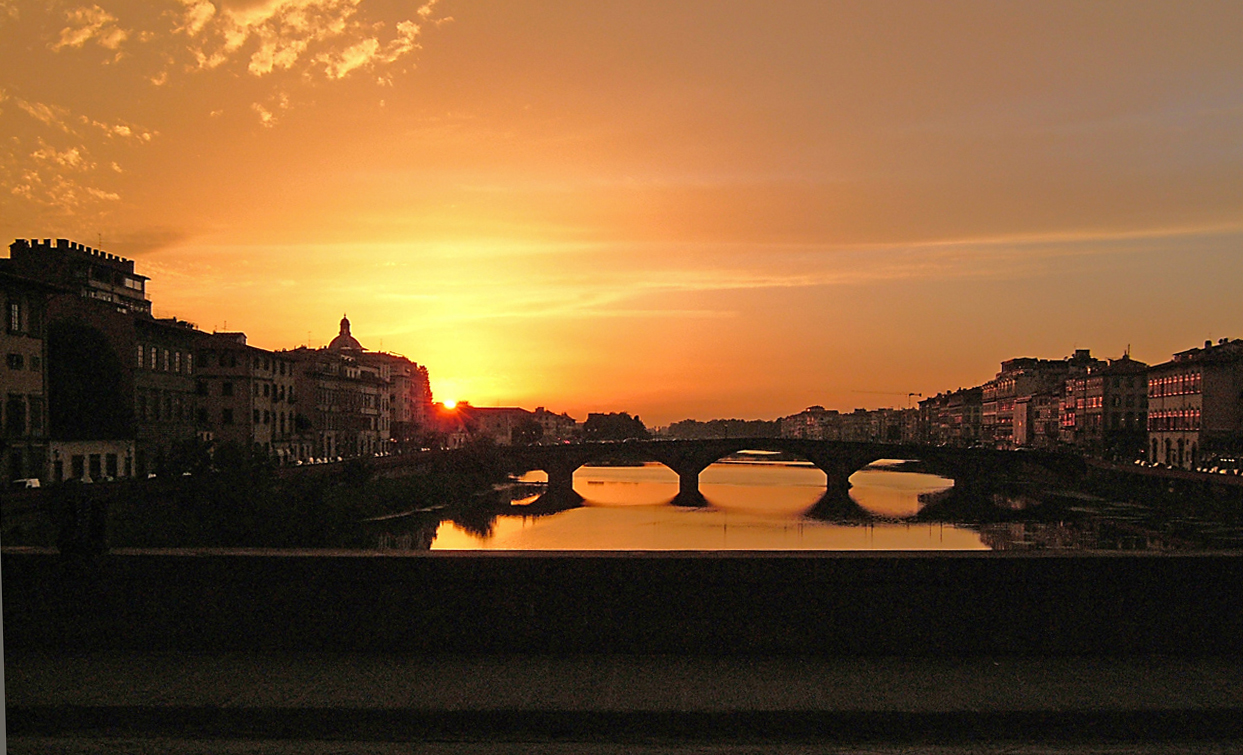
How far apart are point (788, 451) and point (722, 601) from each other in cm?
8250

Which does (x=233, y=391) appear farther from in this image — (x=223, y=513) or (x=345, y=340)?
(x=345, y=340)

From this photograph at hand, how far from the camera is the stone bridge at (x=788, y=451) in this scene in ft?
277

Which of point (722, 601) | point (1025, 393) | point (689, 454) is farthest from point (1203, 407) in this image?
point (722, 601)

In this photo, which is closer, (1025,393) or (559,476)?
(559,476)

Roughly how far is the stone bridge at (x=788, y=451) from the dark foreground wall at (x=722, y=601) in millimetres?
75246

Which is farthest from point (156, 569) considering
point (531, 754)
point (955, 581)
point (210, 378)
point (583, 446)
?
point (583, 446)

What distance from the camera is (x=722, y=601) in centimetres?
756

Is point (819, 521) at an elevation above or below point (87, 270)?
below

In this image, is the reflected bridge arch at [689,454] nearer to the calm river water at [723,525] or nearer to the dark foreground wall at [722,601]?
the calm river water at [723,525]

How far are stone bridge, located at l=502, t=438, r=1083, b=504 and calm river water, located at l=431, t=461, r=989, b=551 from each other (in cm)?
231

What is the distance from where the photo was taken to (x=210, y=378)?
66688 millimetres

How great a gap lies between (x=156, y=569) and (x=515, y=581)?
2.66 metres

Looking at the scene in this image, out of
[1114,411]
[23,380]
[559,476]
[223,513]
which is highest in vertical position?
[23,380]

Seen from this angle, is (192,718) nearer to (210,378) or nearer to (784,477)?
(210,378)
